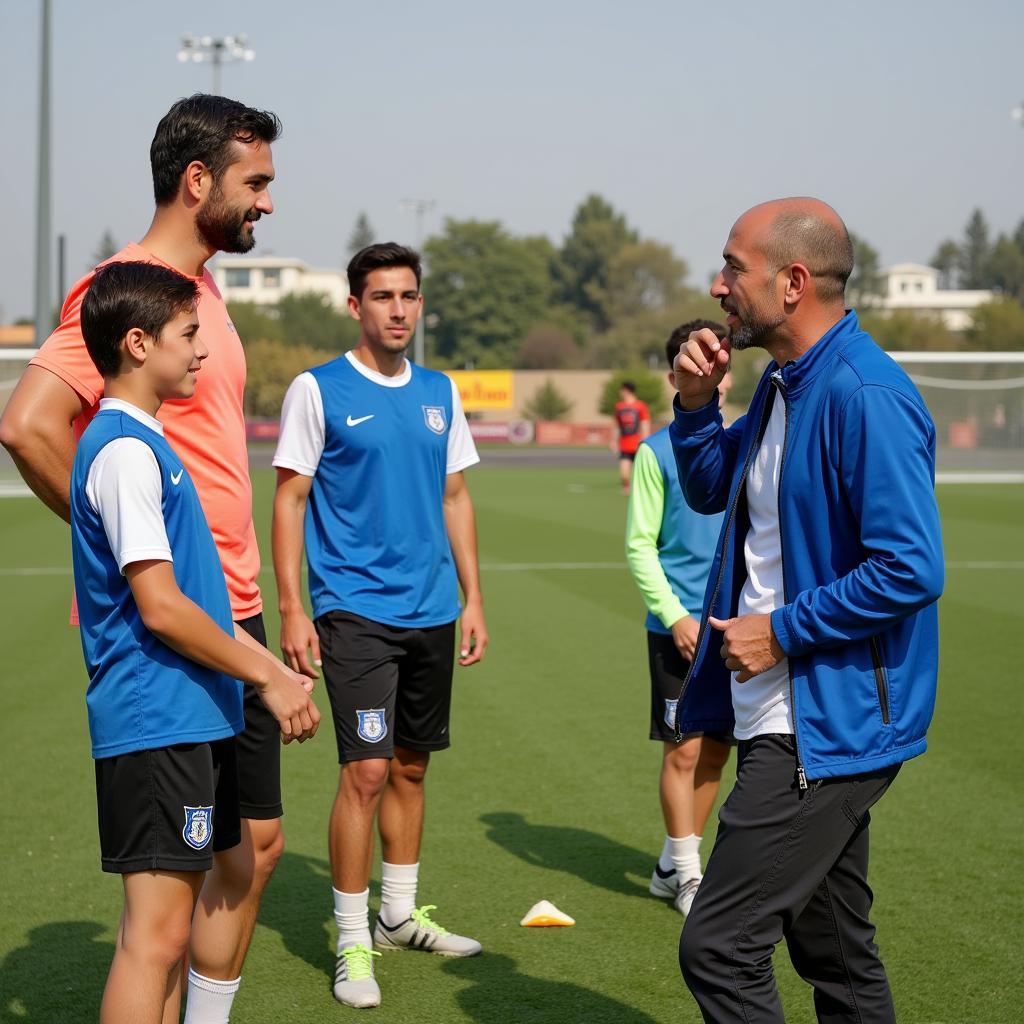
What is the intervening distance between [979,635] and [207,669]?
9202 mm

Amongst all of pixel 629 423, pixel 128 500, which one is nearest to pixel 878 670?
pixel 128 500

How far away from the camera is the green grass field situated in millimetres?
4273

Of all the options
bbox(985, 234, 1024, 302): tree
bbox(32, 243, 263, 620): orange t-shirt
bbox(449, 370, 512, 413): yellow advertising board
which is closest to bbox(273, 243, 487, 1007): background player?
bbox(32, 243, 263, 620): orange t-shirt

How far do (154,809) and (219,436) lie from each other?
1036 millimetres

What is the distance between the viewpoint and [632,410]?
3002 cm

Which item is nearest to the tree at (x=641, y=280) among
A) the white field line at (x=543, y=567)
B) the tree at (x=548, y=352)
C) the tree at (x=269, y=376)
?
the tree at (x=548, y=352)

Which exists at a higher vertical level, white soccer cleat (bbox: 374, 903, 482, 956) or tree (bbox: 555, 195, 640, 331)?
tree (bbox: 555, 195, 640, 331)

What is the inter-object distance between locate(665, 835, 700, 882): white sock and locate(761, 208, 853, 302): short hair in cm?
271

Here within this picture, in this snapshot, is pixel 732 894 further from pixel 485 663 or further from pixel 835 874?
pixel 485 663

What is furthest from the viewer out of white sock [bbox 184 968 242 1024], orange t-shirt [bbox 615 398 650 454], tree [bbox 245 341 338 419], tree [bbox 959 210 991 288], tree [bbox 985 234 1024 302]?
tree [bbox 959 210 991 288]

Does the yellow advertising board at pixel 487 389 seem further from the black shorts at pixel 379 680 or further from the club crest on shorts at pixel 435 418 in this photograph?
the black shorts at pixel 379 680

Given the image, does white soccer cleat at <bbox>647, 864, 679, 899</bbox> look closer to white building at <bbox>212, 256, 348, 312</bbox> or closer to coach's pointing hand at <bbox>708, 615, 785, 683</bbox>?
coach's pointing hand at <bbox>708, 615, 785, 683</bbox>

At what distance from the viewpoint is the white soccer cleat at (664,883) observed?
205 inches

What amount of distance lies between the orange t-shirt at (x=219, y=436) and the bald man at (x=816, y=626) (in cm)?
130
